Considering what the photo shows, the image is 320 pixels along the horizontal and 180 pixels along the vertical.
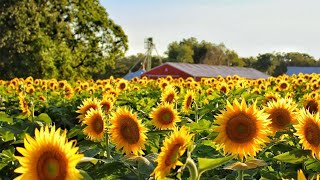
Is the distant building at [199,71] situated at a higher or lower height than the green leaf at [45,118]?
lower

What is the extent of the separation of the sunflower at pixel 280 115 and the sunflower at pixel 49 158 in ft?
4.49

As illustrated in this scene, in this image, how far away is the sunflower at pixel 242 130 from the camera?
218cm

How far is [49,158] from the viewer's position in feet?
5.42

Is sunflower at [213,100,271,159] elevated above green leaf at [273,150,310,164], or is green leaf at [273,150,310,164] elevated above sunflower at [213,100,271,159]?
sunflower at [213,100,271,159]

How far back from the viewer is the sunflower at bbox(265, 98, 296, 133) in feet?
9.12

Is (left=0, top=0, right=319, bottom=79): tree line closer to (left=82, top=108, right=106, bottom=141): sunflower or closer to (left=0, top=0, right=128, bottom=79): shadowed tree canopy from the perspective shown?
(left=0, top=0, right=128, bottom=79): shadowed tree canopy

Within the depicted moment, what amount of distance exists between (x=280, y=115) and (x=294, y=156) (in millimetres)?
657

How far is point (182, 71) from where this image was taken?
52531 mm

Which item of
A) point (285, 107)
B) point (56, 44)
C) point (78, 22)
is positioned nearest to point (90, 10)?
point (78, 22)

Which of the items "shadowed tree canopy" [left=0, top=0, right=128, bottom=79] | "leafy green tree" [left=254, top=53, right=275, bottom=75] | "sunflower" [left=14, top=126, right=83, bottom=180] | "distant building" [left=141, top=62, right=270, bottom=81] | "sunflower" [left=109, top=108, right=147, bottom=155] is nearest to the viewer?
"sunflower" [left=14, top=126, right=83, bottom=180]

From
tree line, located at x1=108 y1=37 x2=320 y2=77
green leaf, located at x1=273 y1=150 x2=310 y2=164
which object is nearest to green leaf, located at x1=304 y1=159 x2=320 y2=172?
green leaf, located at x1=273 y1=150 x2=310 y2=164

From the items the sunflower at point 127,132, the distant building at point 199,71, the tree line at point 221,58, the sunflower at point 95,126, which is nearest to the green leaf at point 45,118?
the sunflower at point 95,126

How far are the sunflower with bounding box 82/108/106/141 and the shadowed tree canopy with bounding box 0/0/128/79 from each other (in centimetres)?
3002

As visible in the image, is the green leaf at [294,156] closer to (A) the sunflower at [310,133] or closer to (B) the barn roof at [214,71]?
(A) the sunflower at [310,133]
